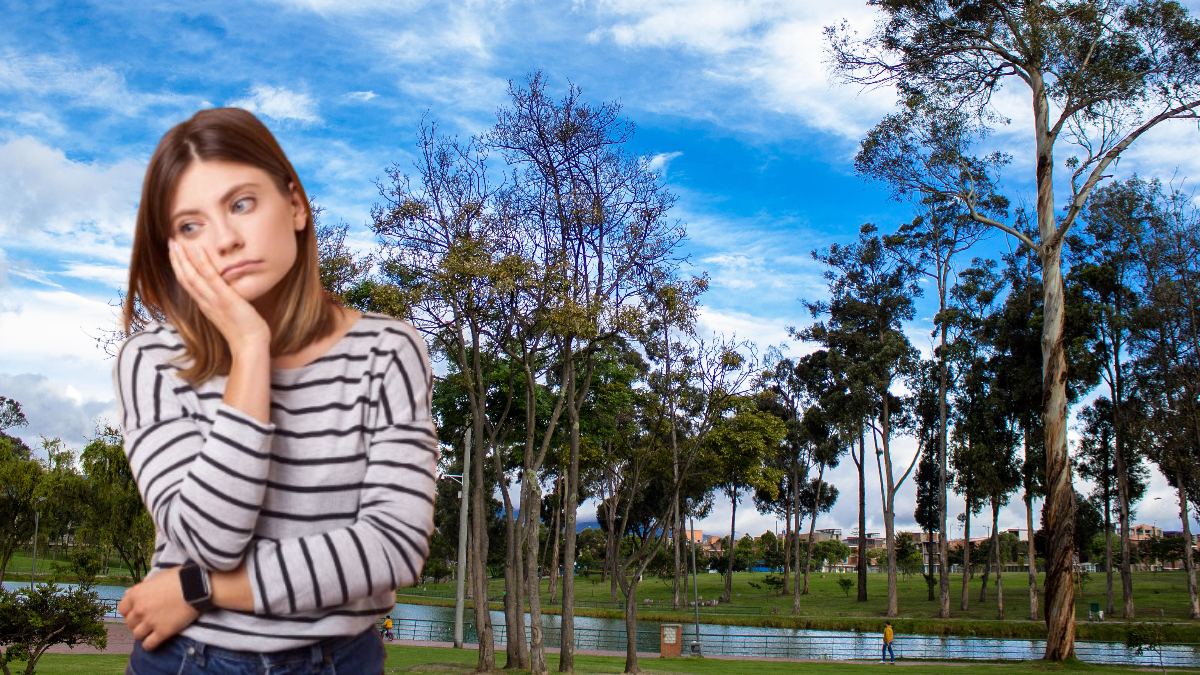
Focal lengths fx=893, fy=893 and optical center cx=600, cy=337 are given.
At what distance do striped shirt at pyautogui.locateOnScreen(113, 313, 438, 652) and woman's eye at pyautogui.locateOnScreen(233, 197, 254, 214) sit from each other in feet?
0.76

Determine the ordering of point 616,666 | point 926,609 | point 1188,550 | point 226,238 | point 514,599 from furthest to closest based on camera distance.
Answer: point 926,609
point 1188,550
point 616,666
point 514,599
point 226,238

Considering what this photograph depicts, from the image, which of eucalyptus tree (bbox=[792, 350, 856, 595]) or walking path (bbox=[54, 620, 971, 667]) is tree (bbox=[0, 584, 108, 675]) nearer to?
walking path (bbox=[54, 620, 971, 667])

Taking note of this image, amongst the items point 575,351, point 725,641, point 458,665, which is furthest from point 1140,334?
point 458,665

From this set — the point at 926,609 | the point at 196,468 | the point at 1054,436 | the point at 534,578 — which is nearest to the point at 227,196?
the point at 196,468

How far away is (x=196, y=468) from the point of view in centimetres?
126

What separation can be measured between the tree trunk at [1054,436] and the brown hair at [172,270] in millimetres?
21288

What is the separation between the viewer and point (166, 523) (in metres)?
1.30

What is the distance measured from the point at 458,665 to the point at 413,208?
1016 cm

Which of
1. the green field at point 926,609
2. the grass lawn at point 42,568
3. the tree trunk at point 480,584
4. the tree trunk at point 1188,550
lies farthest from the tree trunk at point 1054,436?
the grass lawn at point 42,568

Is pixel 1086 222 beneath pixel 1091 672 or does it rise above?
above

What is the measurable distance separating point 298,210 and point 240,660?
2.37ft

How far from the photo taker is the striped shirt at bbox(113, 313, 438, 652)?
1.26 meters

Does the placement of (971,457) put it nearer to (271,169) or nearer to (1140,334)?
(1140,334)

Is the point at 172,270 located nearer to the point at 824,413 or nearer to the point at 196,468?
the point at 196,468
